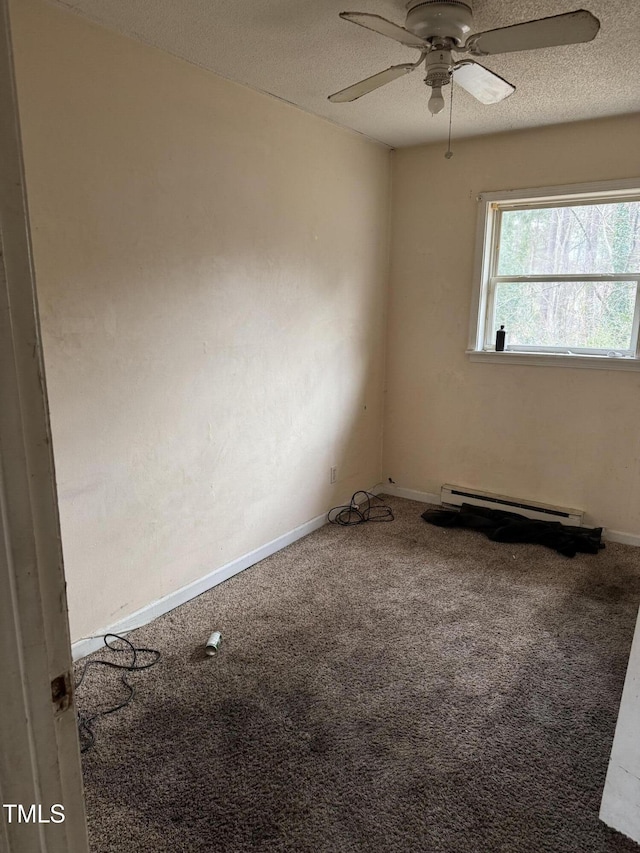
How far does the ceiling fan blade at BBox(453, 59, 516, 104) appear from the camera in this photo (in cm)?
204

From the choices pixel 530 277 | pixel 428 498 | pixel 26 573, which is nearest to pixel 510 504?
pixel 428 498

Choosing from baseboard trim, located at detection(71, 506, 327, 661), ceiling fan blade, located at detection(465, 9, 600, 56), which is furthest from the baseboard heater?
ceiling fan blade, located at detection(465, 9, 600, 56)

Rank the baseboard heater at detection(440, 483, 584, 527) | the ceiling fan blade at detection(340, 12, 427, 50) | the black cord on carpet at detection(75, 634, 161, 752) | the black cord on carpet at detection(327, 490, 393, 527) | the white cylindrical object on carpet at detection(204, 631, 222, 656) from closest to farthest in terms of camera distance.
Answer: the ceiling fan blade at detection(340, 12, 427, 50) < the black cord on carpet at detection(75, 634, 161, 752) < the white cylindrical object on carpet at detection(204, 631, 222, 656) < the baseboard heater at detection(440, 483, 584, 527) < the black cord on carpet at detection(327, 490, 393, 527)

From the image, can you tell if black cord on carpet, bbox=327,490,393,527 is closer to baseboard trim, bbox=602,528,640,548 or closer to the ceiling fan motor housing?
baseboard trim, bbox=602,528,640,548

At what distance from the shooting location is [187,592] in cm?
276

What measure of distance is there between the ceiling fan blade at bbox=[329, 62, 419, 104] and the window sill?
1.95 m

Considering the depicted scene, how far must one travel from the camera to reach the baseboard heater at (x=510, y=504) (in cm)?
354

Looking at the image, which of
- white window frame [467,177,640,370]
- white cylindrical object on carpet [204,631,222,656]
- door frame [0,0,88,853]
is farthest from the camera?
white window frame [467,177,640,370]

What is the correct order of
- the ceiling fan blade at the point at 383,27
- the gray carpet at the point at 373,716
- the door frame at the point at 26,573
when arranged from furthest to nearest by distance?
the ceiling fan blade at the point at 383,27 → the gray carpet at the point at 373,716 → the door frame at the point at 26,573

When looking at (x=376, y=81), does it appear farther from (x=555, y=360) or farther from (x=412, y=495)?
(x=412, y=495)

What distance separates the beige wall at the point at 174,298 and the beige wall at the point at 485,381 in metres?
0.51

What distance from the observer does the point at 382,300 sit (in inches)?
159

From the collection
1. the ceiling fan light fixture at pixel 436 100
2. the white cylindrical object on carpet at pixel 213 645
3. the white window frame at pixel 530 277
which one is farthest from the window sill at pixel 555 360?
the white cylindrical object on carpet at pixel 213 645

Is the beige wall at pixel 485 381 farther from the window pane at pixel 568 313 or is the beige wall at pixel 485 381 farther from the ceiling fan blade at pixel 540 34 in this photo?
the ceiling fan blade at pixel 540 34
